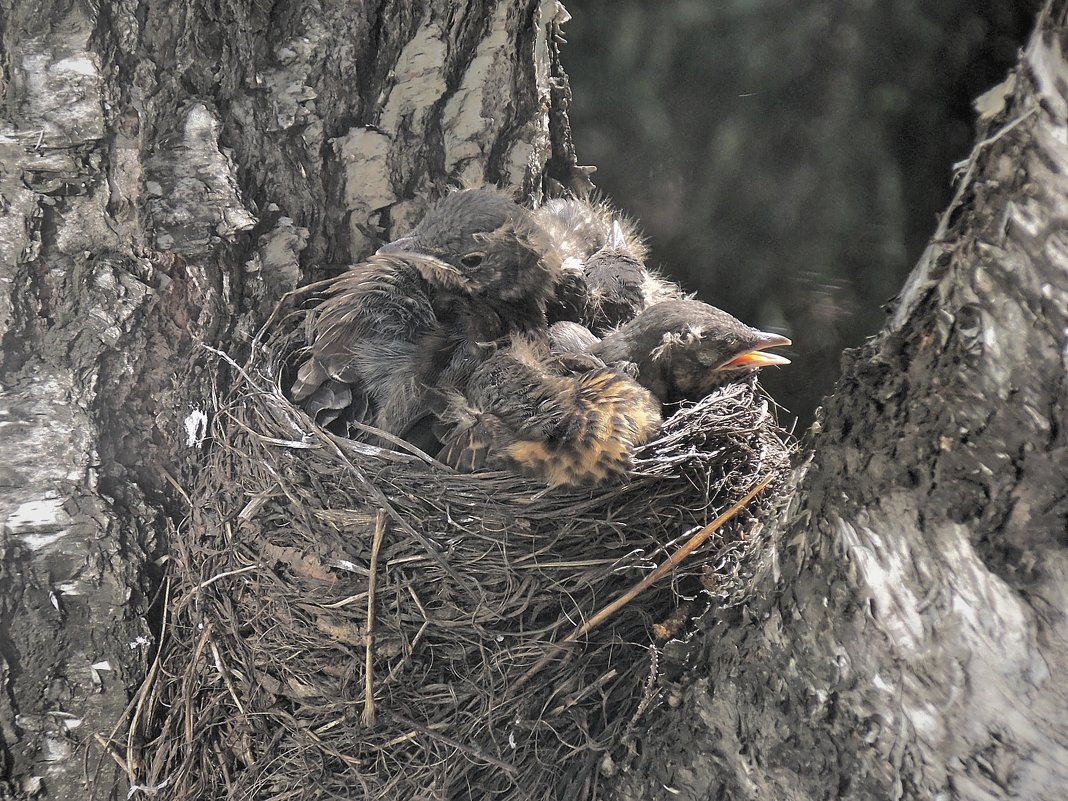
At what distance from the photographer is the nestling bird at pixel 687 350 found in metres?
1.60

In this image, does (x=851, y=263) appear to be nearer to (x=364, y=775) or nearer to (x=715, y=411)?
(x=715, y=411)

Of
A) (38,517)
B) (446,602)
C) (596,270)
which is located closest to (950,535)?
(446,602)

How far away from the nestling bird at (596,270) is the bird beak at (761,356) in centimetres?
33

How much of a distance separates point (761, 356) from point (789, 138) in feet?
1.40

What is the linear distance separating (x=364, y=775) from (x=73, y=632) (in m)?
0.64

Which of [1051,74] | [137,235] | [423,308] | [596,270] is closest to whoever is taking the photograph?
[1051,74]

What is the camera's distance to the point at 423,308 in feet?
5.35

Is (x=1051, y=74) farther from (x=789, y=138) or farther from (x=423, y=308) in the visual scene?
(x=423, y=308)

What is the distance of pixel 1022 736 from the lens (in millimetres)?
805

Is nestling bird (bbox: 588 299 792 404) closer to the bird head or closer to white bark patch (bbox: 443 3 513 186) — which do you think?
the bird head

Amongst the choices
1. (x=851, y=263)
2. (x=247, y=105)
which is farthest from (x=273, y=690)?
(x=851, y=263)

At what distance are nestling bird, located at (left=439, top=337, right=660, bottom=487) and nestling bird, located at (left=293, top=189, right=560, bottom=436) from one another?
10cm

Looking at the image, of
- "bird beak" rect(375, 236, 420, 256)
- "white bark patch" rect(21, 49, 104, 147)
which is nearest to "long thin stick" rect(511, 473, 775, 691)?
"bird beak" rect(375, 236, 420, 256)

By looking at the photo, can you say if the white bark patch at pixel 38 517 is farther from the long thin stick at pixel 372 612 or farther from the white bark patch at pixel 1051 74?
the white bark patch at pixel 1051 74
